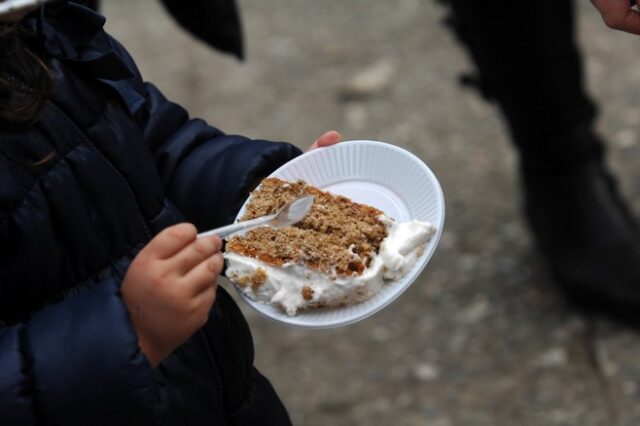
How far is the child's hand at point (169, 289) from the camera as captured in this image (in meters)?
1.10

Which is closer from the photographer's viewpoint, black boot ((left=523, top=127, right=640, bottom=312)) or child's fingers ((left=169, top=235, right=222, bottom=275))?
child's fingers ((left=169, top=235, right=222, bottom=275))

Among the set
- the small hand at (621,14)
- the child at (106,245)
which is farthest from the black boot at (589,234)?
the child at (106,245)

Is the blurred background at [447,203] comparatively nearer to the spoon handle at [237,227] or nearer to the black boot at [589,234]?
the black boot at [589,234]

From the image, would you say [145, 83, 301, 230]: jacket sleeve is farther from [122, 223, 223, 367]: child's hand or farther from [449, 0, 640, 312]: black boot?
[449, 0, 640, 312]: black boot

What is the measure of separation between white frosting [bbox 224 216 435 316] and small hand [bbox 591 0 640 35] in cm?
37

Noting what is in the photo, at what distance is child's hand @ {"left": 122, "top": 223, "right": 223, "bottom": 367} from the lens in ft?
3.61

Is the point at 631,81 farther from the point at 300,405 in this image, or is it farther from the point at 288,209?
the point at 288,209

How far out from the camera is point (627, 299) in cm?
219

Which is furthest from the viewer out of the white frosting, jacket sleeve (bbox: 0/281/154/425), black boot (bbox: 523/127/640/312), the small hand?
black boot (bbox: 523/127/640/312)

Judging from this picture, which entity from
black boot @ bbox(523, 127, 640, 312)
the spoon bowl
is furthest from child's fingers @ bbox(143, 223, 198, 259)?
black boot @ bbox(523, 127, 640, 312)

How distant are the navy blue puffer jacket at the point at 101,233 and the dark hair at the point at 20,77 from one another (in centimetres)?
2

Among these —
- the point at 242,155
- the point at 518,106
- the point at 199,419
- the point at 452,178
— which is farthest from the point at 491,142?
the point at 199,419

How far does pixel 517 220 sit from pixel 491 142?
0.34 metres

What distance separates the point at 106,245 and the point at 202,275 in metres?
0.17
